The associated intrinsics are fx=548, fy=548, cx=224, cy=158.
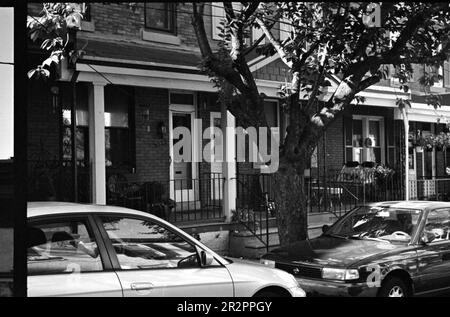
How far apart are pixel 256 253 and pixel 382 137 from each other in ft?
29.5

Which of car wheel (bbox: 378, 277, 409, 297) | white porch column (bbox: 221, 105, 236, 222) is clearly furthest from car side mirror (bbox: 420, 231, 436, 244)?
white porch column (bbox: 221, 105, 236, 222)

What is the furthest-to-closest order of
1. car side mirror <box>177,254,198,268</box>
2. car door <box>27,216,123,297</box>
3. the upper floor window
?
the upper floor window → car side mirror <box>177,254,198,268</box> → car door <box>27,216,123,297</box>

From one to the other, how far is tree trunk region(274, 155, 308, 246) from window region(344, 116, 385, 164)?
878cm

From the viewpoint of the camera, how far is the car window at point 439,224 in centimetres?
744

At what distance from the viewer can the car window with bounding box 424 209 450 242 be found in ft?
24.4

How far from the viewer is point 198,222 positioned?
1079 cm

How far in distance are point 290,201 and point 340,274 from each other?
2.01 m

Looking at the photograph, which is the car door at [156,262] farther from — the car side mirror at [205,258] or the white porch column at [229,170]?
the white porch column at [229,170]

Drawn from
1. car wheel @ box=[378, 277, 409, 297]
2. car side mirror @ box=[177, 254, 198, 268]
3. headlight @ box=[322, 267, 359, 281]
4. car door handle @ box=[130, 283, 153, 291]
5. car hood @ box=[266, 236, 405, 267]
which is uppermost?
car side mirror @ box=[177, 254, 198, 268]

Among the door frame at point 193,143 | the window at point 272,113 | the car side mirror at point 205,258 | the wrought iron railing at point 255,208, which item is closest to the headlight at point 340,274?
the car side mirror at point 205,258

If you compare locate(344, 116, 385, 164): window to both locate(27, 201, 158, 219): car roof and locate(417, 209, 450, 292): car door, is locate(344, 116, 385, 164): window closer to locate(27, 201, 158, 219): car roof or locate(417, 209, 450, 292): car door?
locate(417, 209, 450, 292): car door

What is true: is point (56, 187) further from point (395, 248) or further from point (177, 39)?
point (395, 248)

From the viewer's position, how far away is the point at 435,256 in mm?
7113

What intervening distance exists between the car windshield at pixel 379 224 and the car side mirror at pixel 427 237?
131 millimetres
